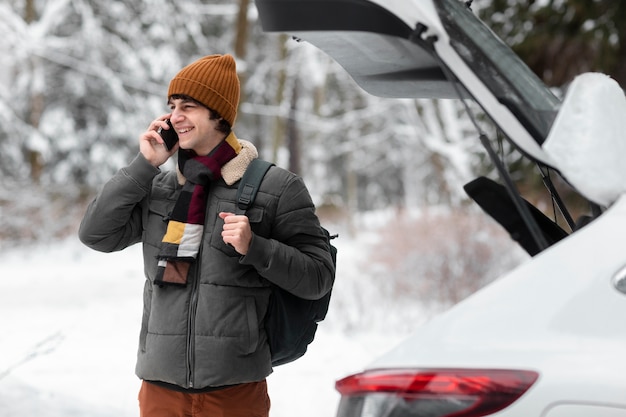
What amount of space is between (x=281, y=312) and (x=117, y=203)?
65 centimetres

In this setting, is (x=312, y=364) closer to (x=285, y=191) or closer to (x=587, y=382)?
(x=285, y=191)

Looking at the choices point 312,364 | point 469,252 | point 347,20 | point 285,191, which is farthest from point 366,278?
point 347,20

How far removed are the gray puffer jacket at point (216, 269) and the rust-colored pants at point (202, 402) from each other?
7 centimetres

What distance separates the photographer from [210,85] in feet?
8.79

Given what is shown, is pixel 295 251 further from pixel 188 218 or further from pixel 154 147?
pixel 154 147

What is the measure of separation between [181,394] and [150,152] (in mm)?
807

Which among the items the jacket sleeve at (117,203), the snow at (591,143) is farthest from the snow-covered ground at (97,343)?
the snow at (591,143)

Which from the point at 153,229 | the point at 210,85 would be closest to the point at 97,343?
the point at 153,229

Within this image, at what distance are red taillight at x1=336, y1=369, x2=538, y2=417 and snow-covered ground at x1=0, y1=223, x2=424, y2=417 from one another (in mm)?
2301

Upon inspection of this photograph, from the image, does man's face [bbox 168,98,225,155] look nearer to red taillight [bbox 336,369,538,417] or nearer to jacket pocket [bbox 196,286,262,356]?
jacket pocket [bbox 196,286,262,356]

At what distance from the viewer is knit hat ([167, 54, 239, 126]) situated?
8.74ft

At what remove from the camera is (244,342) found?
255cm

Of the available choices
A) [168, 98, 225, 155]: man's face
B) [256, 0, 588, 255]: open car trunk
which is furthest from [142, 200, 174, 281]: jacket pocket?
[256, 0, 588, 255]: open car trunk

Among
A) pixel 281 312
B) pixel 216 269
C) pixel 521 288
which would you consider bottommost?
pixel 521 288
